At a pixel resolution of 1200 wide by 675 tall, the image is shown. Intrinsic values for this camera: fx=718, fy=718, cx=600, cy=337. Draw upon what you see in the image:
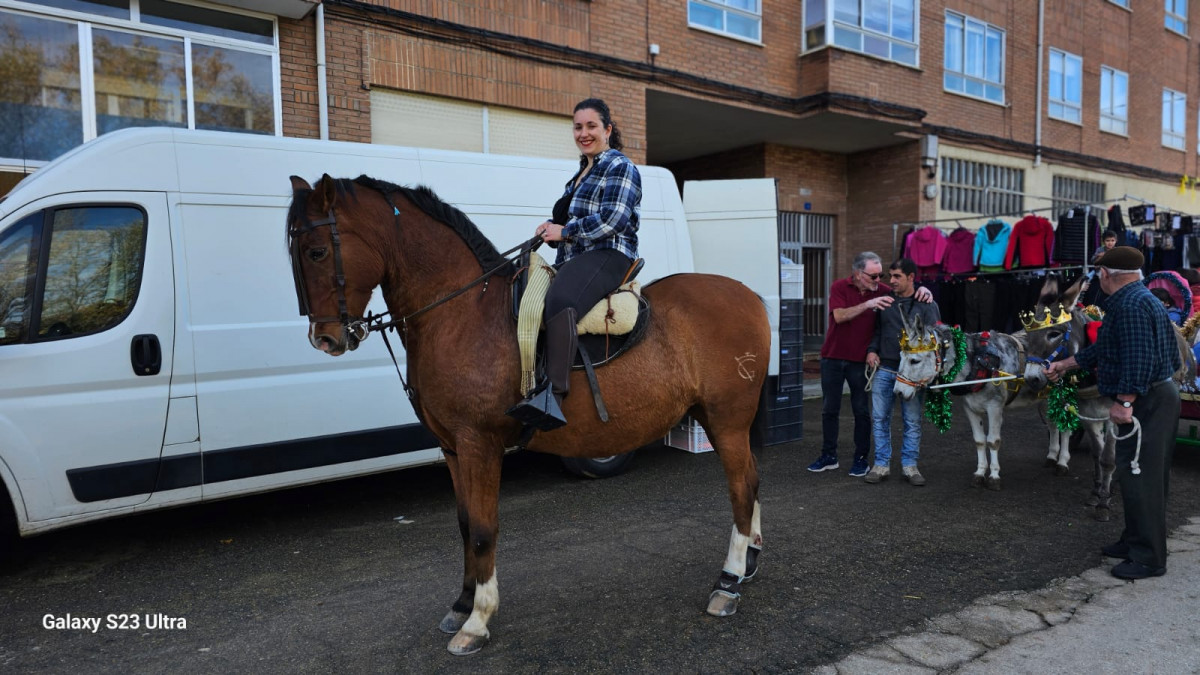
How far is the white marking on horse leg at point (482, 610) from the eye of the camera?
3.54 m

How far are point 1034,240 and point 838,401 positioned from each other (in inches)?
289

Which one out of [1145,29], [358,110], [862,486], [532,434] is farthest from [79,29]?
[1145,29]

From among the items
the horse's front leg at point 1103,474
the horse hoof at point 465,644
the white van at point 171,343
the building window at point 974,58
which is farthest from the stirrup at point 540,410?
the building window at point 974,58

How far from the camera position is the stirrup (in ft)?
11.4

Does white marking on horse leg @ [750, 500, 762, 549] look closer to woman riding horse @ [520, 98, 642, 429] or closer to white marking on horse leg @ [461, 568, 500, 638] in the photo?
woman riding horse @ [520, 98, 642, 429]

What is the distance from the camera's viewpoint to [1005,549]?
4887mm

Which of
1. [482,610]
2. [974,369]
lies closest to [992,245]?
[974,369]

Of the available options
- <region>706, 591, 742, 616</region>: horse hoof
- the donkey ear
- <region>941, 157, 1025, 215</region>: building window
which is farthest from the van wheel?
<region>941, 157, 1025, 215</region>: building window

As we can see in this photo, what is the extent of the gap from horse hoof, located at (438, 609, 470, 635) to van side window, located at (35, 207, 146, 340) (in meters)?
2.89

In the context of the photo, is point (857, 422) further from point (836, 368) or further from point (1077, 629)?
point (1077, 629)

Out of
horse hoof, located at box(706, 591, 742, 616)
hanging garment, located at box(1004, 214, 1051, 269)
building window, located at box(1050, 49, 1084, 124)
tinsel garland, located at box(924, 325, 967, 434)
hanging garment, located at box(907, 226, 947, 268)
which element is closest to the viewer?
horse hoof, located at box(706, 591, 742, 616)

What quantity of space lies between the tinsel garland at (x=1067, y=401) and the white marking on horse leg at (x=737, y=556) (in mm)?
3335

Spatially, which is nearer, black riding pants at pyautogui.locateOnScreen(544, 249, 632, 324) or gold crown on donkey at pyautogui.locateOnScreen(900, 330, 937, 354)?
black riding pants at pyautogui.locateOnScreen(544, 249, 632, 324)

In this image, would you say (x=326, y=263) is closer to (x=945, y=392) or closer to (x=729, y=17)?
(x=945, y=392)
